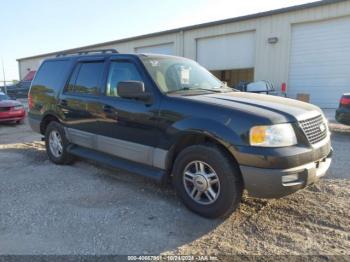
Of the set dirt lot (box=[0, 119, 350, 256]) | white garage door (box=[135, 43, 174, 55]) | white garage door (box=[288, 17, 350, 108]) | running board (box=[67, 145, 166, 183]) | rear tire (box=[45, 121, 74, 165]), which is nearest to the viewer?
dirt lot (box=[0, 119, 350, 256])

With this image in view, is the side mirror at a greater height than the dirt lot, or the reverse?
the side mirror

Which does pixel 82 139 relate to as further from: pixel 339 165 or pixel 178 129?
pixel 339 165

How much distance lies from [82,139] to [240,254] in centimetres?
332

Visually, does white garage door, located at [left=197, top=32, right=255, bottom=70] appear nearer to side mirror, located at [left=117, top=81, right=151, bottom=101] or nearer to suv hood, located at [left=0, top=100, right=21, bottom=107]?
suv hood, located at [left=0, top=100, right=21, bottom=107]

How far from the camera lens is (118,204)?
4102mm

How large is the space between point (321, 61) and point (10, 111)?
511 inches

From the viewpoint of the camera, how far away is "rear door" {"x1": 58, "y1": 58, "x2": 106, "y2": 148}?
499 cm

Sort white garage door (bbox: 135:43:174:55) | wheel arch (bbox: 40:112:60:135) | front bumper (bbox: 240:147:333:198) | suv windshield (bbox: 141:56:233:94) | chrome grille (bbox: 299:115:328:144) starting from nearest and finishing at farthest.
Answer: front bumper (bbox: 240:147:333:198) < chrome grille (bbox: 299:115:328:144) < suv windshield (bbox: 141:56:233:94) < wheel arch (bbox: 40:112:60:135) < white garage door (bbox: 135:43:174:55)

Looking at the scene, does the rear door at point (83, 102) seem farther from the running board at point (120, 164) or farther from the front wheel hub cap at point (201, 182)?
the front wheel hub cap at point (201, 182)

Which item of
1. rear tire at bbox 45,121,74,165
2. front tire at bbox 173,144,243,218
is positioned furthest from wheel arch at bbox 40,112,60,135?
front tire at bbox 173,144,243,218

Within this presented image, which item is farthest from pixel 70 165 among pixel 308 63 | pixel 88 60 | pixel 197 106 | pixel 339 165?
pixel 308 63

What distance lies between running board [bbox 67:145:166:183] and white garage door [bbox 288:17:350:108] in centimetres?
1241

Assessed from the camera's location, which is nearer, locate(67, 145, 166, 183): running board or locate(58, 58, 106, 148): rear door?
locate(67, 145, 166, 183): running board

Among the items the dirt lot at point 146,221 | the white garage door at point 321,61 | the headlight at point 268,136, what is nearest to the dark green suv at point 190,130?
the headlight at point 268,136
